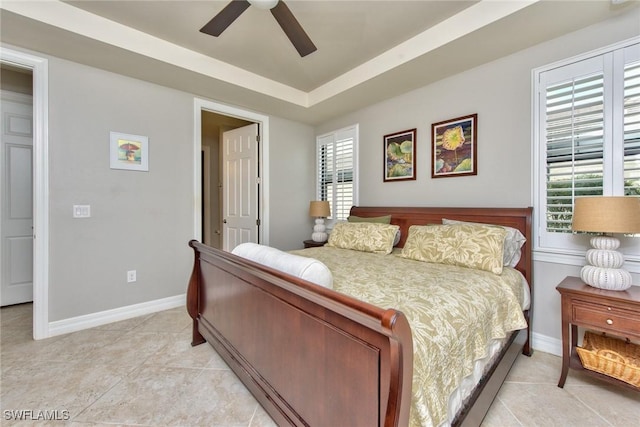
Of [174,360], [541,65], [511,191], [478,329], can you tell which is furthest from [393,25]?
[174,360]

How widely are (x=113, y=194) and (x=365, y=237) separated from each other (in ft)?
8.66

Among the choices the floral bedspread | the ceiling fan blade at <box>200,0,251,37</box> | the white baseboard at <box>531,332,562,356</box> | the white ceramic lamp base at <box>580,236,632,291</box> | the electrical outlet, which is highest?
the ceiling fan blade at <box>200,0,251,37</box>

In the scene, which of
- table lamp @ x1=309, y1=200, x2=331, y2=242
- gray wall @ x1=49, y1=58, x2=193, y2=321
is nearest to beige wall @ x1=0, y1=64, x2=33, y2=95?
gray wall @ x1=49, y1=58, x2=193, y2=321

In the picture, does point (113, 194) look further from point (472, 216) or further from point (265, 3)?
point (472, 216)

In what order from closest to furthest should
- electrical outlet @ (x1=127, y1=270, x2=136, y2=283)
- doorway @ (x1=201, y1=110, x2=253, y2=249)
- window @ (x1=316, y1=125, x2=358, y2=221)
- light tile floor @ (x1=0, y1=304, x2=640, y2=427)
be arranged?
light tile floor @ (x1=0, y1=304, x2=640, y2=427), electrical outlet @ (x1=127, y1=270, x2=136, y2=283), window @ (x1=316, y1=125, x2=358, y2=221), doorway @ (x1=201, y1=110, x2=253, y2=249)

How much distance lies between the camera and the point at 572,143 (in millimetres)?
2131

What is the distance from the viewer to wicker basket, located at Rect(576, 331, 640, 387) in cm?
157

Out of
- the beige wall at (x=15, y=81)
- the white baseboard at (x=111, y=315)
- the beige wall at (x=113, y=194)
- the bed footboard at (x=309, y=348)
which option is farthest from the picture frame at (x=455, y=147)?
the beige wall at (x=15, y=81)

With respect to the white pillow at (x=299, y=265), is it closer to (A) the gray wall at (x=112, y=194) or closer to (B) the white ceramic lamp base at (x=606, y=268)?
(B) the white ceramic lamp base at (x=606, y=268)

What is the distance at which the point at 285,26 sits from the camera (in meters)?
1.92

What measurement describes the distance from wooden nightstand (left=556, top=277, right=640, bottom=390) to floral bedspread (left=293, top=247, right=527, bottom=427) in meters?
0.29

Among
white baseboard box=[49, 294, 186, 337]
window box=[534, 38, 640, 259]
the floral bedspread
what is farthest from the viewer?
white baseboard box=[49, 294, 186, 337]

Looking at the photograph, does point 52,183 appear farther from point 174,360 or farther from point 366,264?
point 366,264

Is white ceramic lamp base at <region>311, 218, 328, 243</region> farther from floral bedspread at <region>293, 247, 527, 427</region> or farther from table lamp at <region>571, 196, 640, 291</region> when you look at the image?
table lamp at <region>571, 196, 640, 291</region>
